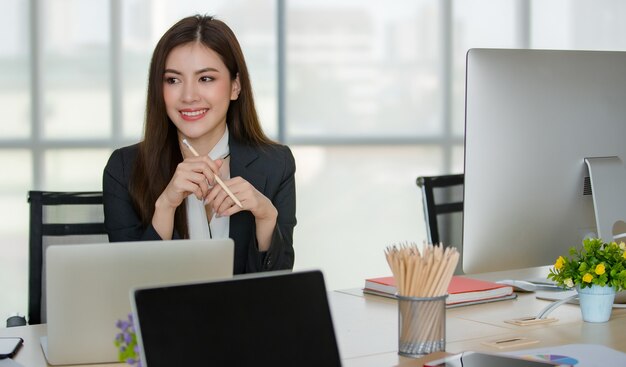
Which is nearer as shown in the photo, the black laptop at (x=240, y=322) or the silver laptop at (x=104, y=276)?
the black laptop at (x=240, y=322)

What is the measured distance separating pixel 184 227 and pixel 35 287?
17.2 inches

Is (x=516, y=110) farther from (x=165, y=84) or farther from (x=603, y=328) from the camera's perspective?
(x=165, y=84)

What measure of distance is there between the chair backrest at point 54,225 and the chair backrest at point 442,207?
1.02m

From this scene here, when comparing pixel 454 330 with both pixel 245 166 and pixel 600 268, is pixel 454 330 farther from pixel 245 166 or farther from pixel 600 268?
pixel 245 166

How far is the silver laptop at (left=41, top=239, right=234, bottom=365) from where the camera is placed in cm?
156

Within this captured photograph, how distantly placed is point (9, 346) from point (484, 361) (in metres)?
0.95

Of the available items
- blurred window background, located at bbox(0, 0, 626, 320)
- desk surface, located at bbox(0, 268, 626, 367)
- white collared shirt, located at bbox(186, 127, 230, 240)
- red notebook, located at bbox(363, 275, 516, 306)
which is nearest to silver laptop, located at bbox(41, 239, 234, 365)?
desk surface, located at bbox(0, 268, 626, 367)

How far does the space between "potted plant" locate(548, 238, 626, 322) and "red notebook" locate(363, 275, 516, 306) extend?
0.90 feet

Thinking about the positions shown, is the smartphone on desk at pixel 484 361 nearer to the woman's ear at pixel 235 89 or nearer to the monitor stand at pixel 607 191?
the monitor stand at pixel 607 191

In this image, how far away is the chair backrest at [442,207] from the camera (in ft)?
9.57

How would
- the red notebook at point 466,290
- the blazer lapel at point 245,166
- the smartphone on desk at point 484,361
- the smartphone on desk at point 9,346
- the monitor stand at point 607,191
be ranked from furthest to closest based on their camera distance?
the blazer lapel at point 245,166 → the red notebook at point 466,290 → the monitor stand at point 607,191 → the smartphone on desk at point 9,346 → the smartphone on desk at point 484,361

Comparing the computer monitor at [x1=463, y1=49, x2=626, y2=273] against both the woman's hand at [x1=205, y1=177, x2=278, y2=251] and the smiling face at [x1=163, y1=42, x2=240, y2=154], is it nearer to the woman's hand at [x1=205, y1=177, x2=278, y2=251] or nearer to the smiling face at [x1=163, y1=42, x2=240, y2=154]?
the woman's hand at [x1=205, y1=177, x2=278, y2=251]

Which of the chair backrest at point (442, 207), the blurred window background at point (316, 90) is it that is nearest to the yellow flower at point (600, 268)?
the chair backrest at point (442, 207)

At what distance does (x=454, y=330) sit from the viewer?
6.43 ft
